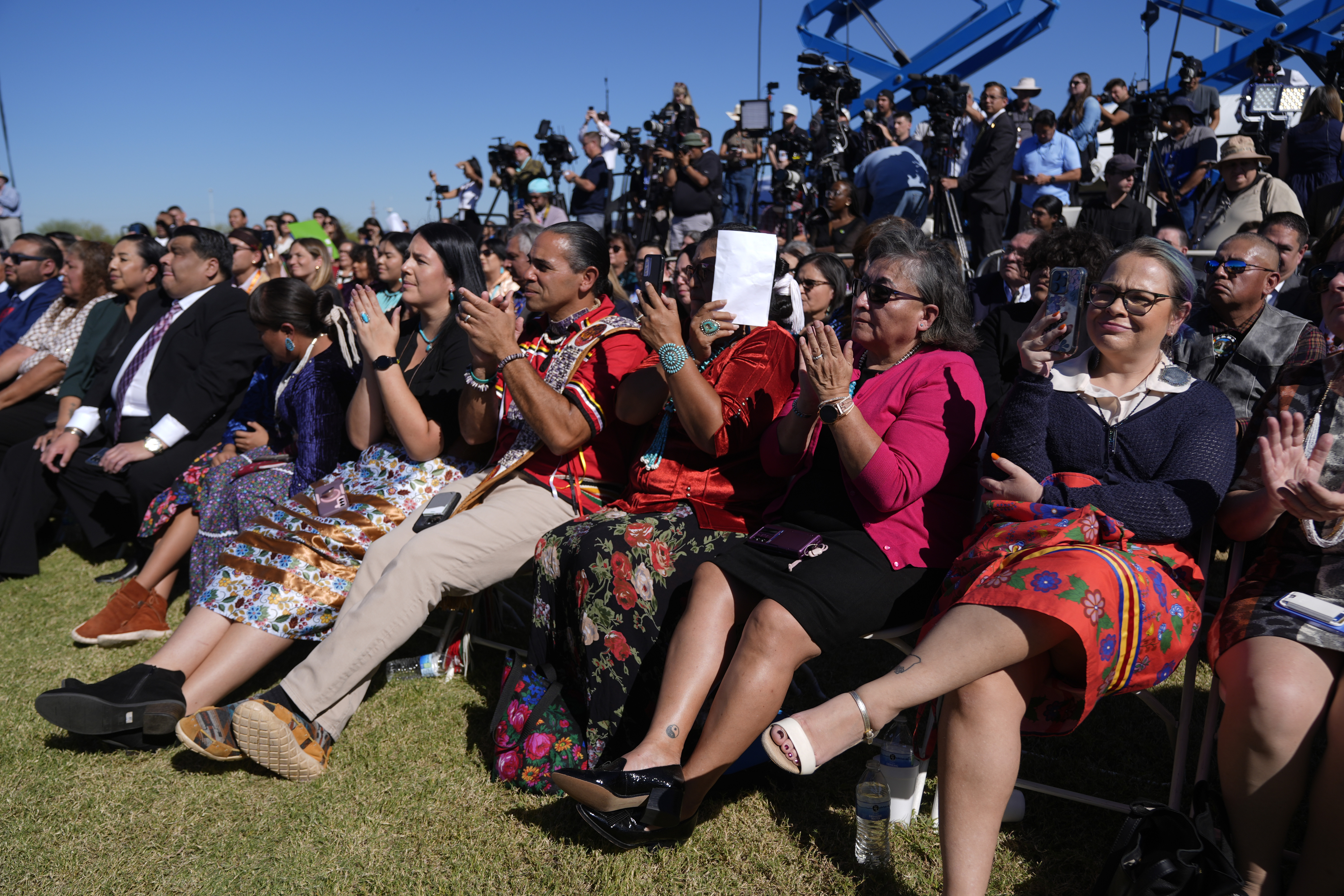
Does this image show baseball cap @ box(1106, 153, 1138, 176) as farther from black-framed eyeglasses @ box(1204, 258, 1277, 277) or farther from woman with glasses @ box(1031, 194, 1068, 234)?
black-framed eyeglasses @ box(1204, 258, 1277, 277)

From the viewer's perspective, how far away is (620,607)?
2.49m

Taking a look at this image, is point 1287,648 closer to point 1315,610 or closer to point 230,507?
point 1315,610

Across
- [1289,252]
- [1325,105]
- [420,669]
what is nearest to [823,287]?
[1289,252]

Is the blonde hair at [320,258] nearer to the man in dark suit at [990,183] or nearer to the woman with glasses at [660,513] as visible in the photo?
the woman with glasses at [660,513]

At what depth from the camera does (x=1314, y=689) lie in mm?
1790

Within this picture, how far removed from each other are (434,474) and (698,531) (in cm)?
123

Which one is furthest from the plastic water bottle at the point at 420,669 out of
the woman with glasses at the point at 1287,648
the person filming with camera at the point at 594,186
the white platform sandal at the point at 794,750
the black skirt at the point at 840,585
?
the person filming with camera at the point at 594,186

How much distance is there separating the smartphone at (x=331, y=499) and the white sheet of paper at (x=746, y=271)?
1641 mm

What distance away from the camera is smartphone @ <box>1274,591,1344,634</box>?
184cm

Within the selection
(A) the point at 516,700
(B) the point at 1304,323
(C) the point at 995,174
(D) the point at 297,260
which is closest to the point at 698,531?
(A) the point at 516,700

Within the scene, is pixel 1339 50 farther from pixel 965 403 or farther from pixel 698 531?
pixel 698 531

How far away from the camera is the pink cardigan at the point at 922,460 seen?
2234 mm

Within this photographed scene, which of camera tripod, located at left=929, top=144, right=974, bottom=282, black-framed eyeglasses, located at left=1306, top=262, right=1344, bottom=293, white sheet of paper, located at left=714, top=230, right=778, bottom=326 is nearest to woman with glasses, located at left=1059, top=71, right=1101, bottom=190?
camera tripod, located at left=929, top=144, right=974, bottom=282

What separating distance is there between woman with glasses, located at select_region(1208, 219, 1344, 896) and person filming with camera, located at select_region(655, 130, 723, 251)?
256 inches
